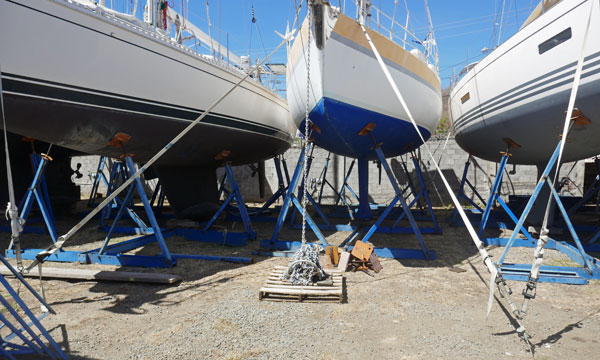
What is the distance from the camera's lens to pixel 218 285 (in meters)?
3.83

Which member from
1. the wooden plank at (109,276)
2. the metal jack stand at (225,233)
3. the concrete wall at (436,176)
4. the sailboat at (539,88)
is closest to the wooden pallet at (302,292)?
the wooden plank at (109,276)

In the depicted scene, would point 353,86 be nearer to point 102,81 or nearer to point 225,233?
point 102,81

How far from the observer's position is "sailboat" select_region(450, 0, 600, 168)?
142 inches

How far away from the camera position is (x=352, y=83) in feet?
14.1

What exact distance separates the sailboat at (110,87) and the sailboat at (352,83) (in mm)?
1396

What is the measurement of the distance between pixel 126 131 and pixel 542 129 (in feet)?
17.6

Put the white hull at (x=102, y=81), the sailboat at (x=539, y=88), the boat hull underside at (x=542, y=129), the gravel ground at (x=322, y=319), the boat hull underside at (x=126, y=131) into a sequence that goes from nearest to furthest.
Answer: the gravel ground at (x=322, y=319) → the white hull at (x=102, y=81) → the boat hull underside at (x=126, y=131) → the sailboat at (x=539, y=88) → the boat hull underside at (x=542, y=129)

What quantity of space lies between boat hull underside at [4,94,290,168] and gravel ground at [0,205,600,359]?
1.69 m

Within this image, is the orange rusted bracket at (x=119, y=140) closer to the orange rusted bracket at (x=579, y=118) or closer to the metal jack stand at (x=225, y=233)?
the metal jack stand at (x=225, y=233)

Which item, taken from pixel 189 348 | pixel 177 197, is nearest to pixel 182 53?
pixel 177 197

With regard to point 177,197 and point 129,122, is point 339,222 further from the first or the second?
point 129,122

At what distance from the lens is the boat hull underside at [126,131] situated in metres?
3.48

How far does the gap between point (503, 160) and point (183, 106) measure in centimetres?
486

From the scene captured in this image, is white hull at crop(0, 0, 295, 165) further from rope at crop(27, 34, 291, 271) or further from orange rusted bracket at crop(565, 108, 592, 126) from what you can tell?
orange rusted bracket at crop(565, 108, 592, 126)
